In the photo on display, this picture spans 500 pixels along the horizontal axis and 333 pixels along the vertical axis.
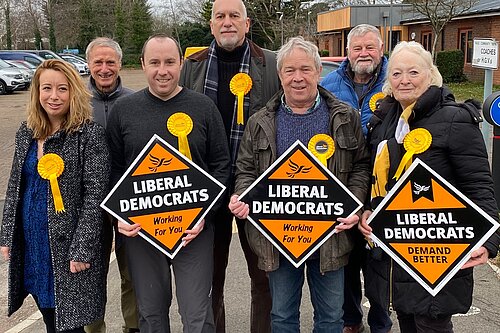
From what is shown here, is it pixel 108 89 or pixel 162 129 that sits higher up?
pixel 108 89

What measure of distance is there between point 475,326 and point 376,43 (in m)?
2.27

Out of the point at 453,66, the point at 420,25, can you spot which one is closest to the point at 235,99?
the point at 453,66

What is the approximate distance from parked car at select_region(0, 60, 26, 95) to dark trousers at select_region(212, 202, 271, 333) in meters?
24.8

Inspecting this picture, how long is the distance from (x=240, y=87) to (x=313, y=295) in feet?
4.74

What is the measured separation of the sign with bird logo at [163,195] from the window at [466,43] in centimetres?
2606

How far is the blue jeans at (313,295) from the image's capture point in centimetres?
317

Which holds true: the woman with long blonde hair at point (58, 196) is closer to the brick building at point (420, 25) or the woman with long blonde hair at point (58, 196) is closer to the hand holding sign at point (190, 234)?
the hand holding sign at point (190, 234)

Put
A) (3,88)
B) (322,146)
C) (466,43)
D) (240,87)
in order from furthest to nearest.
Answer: (466,43), (3,88), (240,87), (322,146)

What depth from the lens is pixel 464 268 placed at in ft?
9.20

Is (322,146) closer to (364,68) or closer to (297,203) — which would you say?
(297,203)

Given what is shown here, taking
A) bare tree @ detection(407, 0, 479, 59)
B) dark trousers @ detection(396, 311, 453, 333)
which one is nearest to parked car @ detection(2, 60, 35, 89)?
bare tree @ detection(407, 0, 479, 59)

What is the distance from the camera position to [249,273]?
12.3ft

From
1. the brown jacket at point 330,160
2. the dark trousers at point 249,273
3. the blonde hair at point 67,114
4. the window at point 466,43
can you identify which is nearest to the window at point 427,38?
the window at point 466,43

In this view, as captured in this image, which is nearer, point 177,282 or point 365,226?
point 365,226
